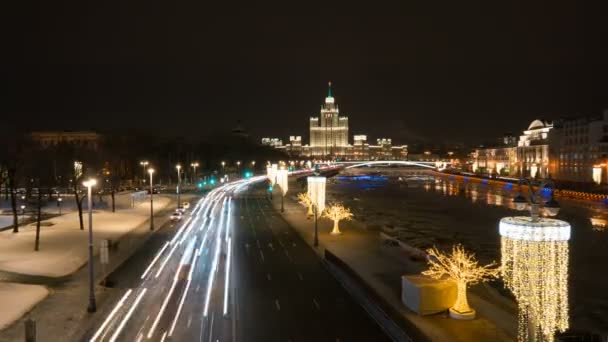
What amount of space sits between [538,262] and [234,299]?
10972mm

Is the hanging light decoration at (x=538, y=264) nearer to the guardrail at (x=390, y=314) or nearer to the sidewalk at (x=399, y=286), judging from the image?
the guardrail at (x=390, y=314)

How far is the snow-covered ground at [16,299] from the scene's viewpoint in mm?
14817

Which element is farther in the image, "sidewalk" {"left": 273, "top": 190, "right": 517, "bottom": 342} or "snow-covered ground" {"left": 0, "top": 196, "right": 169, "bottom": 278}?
"snow-covered ground" {"left": 0, "top": 196, "right": 169, "bottom": 278}

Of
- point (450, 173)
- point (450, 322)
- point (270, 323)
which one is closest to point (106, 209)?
point (270, 323)

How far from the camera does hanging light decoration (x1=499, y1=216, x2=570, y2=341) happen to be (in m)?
8.78

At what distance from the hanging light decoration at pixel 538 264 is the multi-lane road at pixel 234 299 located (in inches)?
221

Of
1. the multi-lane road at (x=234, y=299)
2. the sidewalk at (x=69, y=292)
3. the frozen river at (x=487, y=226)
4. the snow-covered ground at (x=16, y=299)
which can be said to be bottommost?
the frozen river at (x=487, y=226)

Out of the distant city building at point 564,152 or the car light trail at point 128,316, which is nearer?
the car light trail at point 128,316

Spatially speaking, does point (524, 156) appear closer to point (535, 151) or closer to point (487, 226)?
point (535, 151)

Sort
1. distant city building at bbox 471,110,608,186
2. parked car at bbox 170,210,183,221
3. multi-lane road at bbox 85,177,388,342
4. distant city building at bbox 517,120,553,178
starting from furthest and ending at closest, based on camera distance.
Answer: distant city building at bbox 517,120,553,178 → distant city building at bbox 471,110,608,186 → parked car at bbox 170,210,183,221 → multi-lane road at bbox 85,177,388,342

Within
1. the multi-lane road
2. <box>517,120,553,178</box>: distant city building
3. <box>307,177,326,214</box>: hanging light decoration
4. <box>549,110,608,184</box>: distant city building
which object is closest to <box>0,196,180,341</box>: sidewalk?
the multi-lane road

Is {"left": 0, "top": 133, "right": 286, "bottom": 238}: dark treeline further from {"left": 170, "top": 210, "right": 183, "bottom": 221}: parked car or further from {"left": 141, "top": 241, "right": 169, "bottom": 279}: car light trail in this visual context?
{"left": 170, "top": 210, "right": 183, "bottom": 221}: parked car

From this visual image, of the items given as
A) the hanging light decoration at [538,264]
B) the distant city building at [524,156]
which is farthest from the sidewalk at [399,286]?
the distant city building at [524,156]

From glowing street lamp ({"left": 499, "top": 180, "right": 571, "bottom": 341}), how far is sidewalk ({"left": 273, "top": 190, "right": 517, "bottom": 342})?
14.4ft
